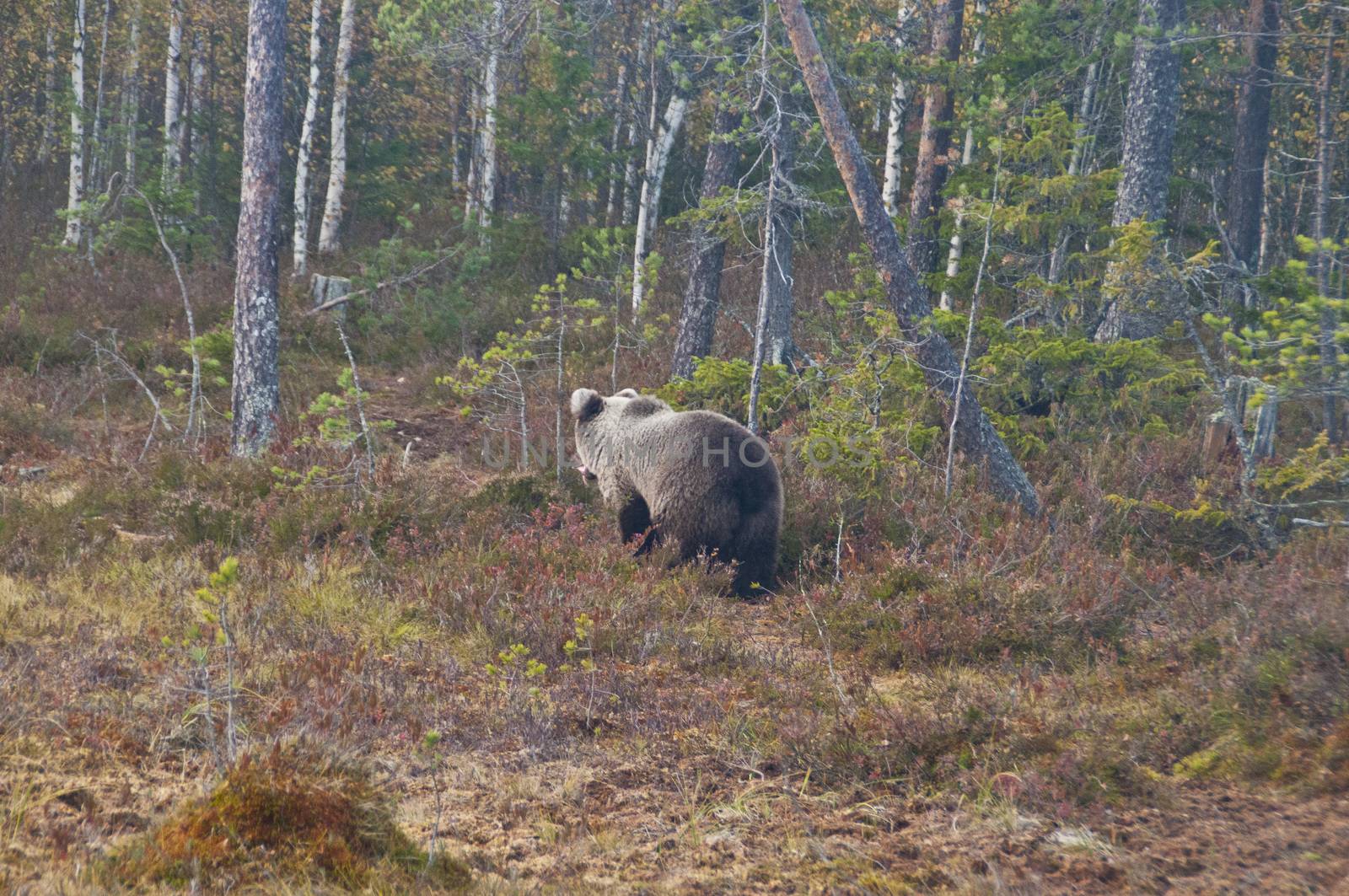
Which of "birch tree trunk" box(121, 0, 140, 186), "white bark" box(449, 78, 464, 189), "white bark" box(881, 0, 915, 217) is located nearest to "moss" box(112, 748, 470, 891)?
"white bark" box(881, 0, 915, 217)

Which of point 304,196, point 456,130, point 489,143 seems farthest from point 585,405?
point 456,130

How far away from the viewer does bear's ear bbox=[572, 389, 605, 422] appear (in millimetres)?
9508

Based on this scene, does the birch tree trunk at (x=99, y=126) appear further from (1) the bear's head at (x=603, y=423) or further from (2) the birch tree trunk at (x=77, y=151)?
(1) the bear's head at (x=603, y=423)

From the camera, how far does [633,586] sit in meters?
7.07

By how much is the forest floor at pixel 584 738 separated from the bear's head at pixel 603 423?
1.60m

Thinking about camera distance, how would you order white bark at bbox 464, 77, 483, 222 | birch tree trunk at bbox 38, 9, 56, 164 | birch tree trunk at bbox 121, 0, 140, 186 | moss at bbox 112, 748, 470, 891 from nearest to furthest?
moss at bbox 112, 748, 470, 891 < birch tree trunk at bbox 121, 0, 140, 186 < white bark at bbox 464, 77, 483, 222 < birch tree trunk at bbox 38, 9, 56, 164

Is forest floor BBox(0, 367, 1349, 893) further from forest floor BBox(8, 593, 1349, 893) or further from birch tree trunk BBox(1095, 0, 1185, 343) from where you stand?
birch tree trunk BBox(1095, 0, 1185, 343)

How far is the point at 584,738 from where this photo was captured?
16.4 ft

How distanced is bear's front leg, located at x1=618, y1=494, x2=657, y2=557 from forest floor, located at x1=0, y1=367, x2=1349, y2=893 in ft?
2.62

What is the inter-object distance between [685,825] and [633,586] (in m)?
3.01

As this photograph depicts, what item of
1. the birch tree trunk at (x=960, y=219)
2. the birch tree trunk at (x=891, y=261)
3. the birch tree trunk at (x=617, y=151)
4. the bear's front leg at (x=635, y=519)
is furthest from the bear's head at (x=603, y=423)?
the birch tree trunk at (x=617, y=151)

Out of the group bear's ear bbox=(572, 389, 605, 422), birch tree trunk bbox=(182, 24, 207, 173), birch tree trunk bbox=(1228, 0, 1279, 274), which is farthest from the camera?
birch tree trunk bbox=(182, 24, 207, 173)

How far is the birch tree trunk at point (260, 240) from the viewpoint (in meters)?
10.6

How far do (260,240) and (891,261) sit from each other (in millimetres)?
6852
